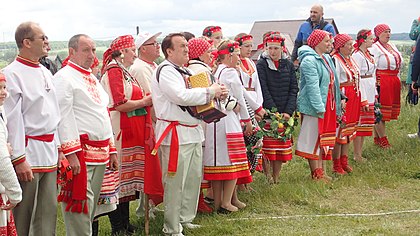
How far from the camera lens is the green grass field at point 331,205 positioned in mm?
5879

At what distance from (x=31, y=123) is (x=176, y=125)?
1420 mm

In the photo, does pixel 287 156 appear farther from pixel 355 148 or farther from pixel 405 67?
pixel 405 67

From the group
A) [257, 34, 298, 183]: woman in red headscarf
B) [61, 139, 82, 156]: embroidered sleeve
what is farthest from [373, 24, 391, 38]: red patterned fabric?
[61, 139, 82, 156]: embroidered sleeve

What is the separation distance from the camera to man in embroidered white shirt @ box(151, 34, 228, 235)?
5.29m

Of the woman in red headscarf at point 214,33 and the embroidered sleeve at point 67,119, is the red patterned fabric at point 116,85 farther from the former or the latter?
the woman in red headscarf at point 214,33

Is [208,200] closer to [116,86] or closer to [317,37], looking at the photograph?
[116,86]

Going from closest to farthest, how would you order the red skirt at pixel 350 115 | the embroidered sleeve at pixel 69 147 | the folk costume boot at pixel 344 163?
the embroidered sleeve at pixel 69 147 → the red skirt at pixel 350 115 → the folk costume boot at pixel 344 163

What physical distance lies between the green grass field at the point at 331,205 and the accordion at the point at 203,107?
112cm

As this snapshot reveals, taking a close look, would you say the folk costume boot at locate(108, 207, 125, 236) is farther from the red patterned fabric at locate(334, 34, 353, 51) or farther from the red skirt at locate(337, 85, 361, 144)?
the red patterned fabric at locate(334, 34, 353, 51)

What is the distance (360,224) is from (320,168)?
6.30 feet

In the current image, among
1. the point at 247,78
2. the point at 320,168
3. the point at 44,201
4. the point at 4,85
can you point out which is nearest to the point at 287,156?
the point at 320,168

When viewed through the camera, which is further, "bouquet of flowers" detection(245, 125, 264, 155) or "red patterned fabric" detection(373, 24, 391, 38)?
"red patterned fabric" detection(373, 24, 391, 38)

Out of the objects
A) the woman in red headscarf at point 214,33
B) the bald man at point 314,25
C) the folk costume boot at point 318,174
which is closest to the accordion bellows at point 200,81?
the woman in red headscarf at point 214,33

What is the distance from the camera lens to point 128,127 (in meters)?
5.69
